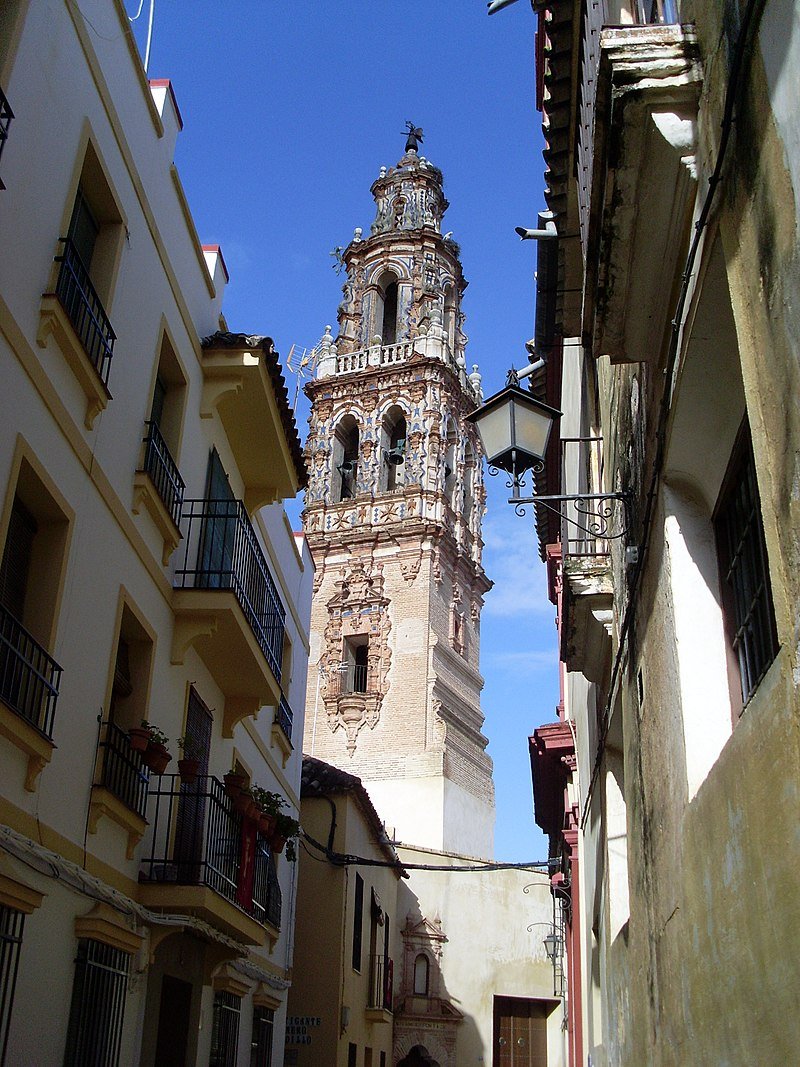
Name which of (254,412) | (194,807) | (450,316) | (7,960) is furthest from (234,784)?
(450,316)

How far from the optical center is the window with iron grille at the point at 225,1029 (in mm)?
11312

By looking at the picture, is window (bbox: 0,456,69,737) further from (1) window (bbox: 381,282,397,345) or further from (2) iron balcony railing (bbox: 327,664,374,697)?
(1) window (bbox: 381,282,397,345)

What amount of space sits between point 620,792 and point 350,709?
95.7ft

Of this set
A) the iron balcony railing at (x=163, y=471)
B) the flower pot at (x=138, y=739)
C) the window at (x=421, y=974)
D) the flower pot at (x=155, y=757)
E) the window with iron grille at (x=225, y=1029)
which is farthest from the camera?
the window at (x=421, y=974)

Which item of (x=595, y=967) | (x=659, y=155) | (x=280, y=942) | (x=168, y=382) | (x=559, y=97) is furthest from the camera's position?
(x=280, y=942)

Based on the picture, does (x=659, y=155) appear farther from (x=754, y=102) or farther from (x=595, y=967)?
(x=595, y=967)

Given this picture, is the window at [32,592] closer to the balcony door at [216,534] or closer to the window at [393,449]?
the balcony door at [216,534]

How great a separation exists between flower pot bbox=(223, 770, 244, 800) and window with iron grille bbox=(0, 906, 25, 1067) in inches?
168

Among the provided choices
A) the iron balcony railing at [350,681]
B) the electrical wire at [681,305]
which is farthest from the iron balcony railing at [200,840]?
the iron balcony railing at [350,681]

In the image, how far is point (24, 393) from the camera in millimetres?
6961

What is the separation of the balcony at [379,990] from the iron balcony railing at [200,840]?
1324cm

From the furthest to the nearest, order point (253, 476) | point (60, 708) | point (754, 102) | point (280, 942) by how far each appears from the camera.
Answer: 1. point (280, 942)
2. point (253, 476)
3. point (60, 708)
4. point (754, 102)

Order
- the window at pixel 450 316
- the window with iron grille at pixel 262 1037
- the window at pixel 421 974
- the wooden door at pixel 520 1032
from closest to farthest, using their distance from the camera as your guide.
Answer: the window with iron grille at pixel 262 1037
the wooden door at pixel 520 1032
the window at pixel 421 974
the window at pixel 450 316

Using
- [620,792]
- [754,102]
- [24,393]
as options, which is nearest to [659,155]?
[754,102]
